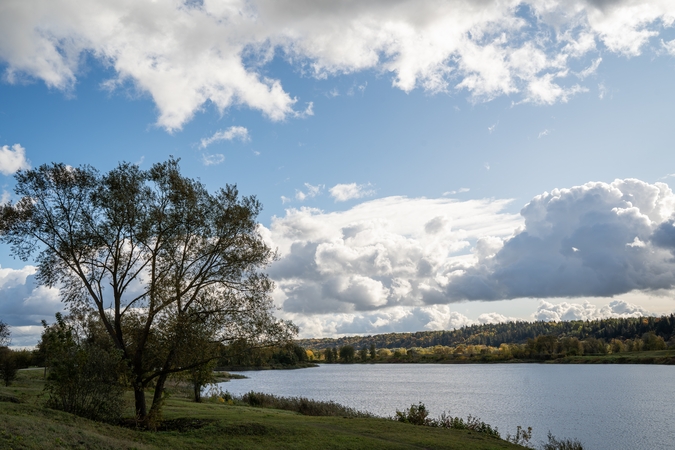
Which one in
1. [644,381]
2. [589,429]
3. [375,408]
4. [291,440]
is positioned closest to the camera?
[291,440]

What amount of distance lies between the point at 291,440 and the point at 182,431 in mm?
4833

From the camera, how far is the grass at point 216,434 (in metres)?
14.2

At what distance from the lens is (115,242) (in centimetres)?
2405

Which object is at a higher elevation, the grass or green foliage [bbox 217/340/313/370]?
green foliage [bbox 217/340/313/370]

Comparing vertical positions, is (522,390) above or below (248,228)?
below

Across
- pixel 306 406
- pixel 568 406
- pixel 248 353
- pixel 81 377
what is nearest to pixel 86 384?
pixel 81 377

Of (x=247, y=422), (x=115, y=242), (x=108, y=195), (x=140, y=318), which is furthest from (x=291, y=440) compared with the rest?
(x=108, y=195)

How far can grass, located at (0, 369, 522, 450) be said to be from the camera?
14.2m

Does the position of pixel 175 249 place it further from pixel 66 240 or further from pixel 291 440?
pixel 291 440

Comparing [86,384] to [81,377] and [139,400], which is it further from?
[139,400]

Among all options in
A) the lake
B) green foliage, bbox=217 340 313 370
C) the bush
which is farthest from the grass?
the lake

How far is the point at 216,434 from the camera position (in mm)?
21047

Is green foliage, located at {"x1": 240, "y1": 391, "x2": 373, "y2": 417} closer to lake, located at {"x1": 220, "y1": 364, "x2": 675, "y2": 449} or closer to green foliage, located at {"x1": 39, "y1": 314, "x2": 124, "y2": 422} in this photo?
lake, located at {"x1": 220, "y1": 364, "x2": 675, "y2": 449}

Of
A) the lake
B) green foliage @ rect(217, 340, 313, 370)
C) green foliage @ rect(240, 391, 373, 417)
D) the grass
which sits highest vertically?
green foliage @ rect(217, 340, 313, 370)
